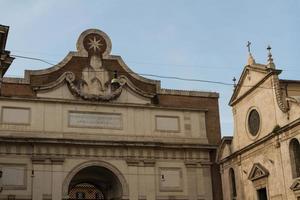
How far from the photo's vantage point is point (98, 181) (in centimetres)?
2998

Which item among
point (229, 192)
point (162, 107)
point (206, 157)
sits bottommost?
point (229, 192)

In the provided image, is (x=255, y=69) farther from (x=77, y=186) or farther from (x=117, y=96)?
(x=77, y=186)

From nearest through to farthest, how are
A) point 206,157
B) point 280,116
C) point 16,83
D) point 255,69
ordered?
point 280,116, point 255,69, point 16,83, point 206,157

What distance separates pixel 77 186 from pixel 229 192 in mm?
9207

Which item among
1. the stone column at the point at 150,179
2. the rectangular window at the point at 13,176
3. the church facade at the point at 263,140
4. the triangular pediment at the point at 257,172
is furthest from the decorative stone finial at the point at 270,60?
Result: the rectangular window at the point at 13,176

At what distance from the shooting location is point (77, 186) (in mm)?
31812

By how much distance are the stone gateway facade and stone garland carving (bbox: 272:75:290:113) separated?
6.79 metres

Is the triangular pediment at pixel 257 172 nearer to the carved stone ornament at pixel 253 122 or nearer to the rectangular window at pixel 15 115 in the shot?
the carved stone ornament at pixel 253 122

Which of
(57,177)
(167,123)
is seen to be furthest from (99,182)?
(167,123)

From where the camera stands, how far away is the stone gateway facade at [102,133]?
1035 inches

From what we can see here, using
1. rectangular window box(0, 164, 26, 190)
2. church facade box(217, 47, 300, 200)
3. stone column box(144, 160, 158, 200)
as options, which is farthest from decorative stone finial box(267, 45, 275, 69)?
rectangular window box(0, 164, 26, 190)

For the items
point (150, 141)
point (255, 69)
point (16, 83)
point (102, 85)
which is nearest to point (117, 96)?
point (102, 85)

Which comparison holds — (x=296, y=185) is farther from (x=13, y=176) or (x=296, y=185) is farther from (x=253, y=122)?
(x=13, y=176)

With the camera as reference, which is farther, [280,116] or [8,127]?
[8,127]
